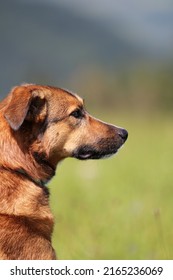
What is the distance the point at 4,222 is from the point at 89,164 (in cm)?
902

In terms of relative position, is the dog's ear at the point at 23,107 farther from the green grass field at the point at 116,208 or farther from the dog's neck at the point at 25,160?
the green grass field at the point at 116,208

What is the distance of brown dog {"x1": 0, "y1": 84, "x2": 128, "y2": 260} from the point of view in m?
5.12

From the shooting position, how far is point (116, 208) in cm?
826

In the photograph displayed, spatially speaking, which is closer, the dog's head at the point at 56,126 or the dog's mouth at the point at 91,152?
the dog's head at the point at 56,126

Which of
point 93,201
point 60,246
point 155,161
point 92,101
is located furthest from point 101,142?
point 92,101

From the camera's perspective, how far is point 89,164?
14094 mm

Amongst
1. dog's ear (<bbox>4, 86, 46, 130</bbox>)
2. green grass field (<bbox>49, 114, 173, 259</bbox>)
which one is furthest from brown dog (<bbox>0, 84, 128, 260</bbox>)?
green grass field (<bbox>49, 114, 173, 259</bbox>)

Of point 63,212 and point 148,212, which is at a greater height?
point 148,212

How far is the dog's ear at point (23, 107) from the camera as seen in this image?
16.8 feet

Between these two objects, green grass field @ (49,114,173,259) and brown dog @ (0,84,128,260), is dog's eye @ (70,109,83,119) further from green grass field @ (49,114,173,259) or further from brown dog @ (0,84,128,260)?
green grass field @ (49,114,173,259)

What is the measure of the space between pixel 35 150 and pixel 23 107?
386mm

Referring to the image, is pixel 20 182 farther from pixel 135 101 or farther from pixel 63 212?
pixel 135 101

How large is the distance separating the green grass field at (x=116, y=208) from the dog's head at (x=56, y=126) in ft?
2.51

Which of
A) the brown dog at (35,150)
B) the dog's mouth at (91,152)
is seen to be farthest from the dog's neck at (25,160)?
the dog's mouth at (91,152)
